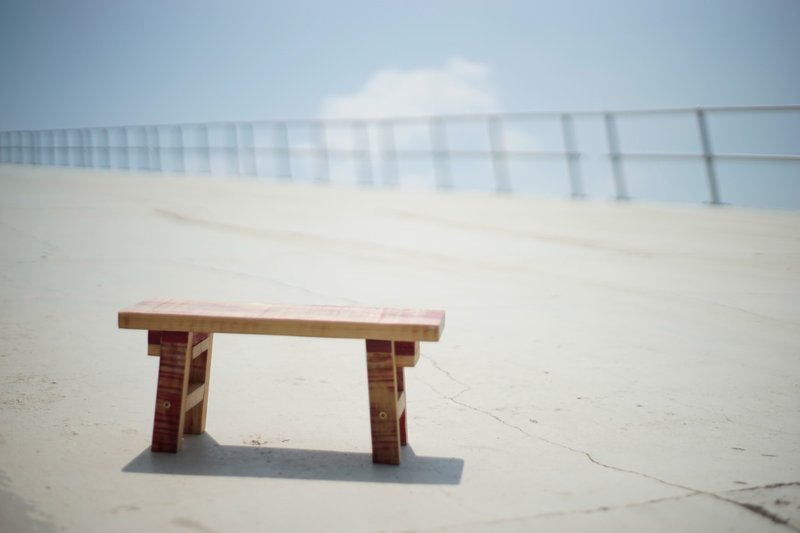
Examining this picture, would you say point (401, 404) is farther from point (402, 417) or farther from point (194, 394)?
point (194, 394)

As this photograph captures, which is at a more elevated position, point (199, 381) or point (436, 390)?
point (199, 381)

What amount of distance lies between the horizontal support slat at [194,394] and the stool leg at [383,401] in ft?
2.79

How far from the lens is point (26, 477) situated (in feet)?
9.82

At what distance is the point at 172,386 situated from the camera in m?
3.32

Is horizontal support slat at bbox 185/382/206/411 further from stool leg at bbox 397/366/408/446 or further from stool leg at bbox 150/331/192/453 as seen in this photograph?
stool leg at bbox 397/366/408/446

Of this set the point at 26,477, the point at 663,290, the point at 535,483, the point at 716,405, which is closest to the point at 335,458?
the point at 535,483

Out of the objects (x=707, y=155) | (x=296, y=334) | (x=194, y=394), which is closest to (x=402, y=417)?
(x=296, y=334)

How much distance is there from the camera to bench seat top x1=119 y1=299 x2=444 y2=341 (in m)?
3.14

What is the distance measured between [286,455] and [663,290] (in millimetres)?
4072

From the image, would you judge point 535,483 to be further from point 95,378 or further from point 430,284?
point 430,284

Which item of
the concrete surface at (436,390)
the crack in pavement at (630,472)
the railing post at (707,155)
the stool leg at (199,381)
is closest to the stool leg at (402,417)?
the concrete surface at (436,390)

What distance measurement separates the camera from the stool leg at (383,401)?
321 centimetres

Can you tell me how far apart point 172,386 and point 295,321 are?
625 millimetres

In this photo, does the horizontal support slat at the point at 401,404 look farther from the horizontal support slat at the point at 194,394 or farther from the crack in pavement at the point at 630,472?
the horizontal support slat at the point at 194,394
